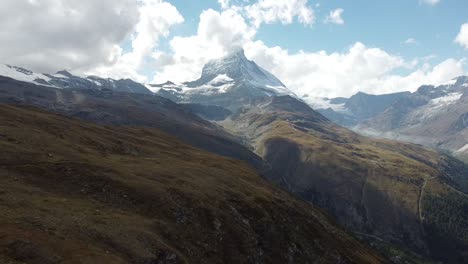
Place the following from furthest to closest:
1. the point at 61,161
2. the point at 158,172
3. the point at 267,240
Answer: the point at 158,172 < the point at 267,240 < the point at 61,161

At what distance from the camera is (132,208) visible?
242 ft

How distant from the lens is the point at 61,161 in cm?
8175

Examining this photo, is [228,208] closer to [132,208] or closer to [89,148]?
[132,208]

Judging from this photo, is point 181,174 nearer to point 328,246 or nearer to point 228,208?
point 228,208

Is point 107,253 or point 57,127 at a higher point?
point 57,127

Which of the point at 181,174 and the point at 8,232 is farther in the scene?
the point at 181,174

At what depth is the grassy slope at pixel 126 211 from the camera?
53.7 meters

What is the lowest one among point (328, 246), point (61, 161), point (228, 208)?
point (328, 246)

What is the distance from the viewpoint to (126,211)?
71.4 m

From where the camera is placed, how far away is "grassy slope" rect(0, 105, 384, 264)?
5372 cm

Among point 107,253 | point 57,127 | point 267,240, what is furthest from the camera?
point 57,127

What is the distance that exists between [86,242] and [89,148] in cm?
5564

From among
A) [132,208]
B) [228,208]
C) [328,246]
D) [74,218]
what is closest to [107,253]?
[74,218]

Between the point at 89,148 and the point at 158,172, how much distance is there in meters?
19.4
